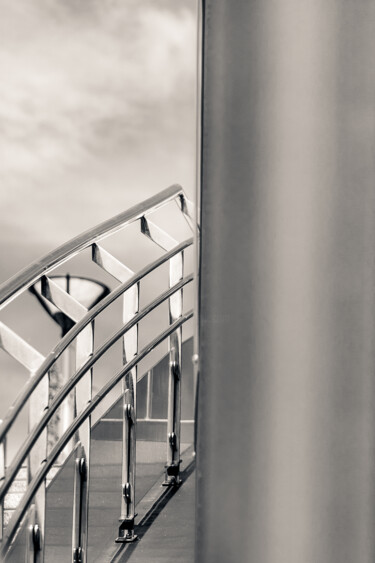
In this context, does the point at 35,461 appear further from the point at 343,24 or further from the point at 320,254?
the point at 343,24

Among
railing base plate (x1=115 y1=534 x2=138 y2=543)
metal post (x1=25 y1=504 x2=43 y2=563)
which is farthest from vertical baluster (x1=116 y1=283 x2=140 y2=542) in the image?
metal post (x1=25 y1=504 x2=43 y2=563)

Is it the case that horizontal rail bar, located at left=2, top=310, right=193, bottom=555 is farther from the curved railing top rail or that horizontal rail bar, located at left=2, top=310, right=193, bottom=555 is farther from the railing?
the curved railing top rail

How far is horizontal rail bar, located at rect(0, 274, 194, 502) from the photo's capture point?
1907 mm

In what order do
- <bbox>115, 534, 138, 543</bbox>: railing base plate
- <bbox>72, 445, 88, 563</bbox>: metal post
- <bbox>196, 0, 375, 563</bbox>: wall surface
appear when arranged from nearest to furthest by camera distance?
<bbox>196, 0, 375, 563</bbox>: wall surface < <bbox>72, 445, 88, 563</bbox>: metal post < <bbox>115, 534, 138, 543</bbox>: railing base plate

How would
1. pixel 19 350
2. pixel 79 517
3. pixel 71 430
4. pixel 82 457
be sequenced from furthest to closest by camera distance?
1. pixel 82 457
2. pixel 79 517
3. pixel 71 430
4. pixel 19 350

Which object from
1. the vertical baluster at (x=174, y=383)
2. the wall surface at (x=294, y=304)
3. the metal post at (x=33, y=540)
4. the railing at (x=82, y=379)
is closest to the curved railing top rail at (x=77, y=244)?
the railing at (x=82, y=379)

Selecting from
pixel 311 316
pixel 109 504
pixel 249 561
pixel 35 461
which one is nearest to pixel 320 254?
pixel 311 316

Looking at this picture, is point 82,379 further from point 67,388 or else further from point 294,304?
point 294,304

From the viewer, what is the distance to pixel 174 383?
344cm

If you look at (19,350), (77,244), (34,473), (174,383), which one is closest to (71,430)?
(34,473)

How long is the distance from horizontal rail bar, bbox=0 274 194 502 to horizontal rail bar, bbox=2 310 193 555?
13 cm

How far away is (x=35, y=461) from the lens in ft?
7.06

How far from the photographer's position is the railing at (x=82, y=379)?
80.5 inches

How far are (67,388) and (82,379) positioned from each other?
328mm
